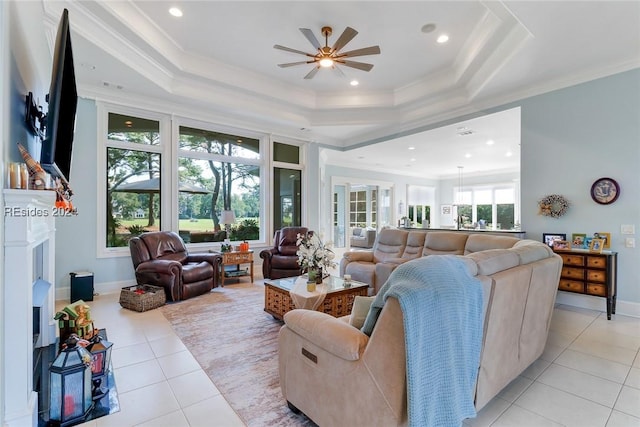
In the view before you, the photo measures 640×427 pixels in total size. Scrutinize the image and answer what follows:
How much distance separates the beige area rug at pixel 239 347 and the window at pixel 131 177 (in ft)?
5.92

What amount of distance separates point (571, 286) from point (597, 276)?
301 millimetres

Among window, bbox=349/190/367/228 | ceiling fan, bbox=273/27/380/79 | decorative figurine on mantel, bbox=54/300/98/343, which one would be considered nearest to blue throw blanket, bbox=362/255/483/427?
decorative figurine on mantel, bbox=54/300/98/343

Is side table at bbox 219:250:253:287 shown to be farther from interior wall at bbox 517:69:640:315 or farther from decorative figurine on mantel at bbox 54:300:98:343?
interior wall at bbox 517:69:640:315

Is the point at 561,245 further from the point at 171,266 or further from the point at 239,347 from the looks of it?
the point at 171,266

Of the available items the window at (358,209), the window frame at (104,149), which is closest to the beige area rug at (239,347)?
the window frame at (104,149)

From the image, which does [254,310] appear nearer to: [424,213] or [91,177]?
[91,177]

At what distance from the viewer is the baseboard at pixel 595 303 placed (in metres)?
3.64

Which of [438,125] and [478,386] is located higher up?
[438,125]

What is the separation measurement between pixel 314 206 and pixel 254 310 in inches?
151

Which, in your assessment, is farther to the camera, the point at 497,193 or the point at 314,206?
the point at 497,193

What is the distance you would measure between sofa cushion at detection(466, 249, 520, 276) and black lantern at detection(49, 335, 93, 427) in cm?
249

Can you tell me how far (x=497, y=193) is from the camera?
1120cm

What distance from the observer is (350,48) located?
4246 millimetres

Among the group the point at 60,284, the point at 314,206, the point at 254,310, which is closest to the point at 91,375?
the point at 254,310
